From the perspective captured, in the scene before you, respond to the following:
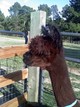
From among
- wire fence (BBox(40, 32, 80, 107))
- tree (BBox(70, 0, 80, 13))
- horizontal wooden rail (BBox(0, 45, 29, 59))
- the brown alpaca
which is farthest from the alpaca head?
tree (BBox(70, 0, 80, 13))

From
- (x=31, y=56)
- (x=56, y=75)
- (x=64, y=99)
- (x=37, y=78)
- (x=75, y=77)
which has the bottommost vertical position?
(x=75, y=77)

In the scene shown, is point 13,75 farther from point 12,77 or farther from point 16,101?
point 16,101

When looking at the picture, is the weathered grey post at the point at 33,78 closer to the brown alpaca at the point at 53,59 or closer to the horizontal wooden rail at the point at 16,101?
the horizontal wooden rail at the point at 16,101

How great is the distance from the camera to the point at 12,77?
4156 mm

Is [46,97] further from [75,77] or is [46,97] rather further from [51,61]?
[51,61]

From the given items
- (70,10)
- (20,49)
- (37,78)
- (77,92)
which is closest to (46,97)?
(77,92)

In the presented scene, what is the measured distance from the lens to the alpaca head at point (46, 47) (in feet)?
6.72

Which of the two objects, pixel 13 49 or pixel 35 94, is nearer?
pixel 13 49

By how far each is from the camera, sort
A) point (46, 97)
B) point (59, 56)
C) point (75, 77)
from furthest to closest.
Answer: point (75, 77)
point (46, 97)
point (59, 56)

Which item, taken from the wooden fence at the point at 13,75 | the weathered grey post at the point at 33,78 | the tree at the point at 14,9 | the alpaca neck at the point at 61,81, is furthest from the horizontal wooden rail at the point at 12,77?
the tree at the point at 14,9

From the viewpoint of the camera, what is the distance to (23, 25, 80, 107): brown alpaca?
2.08 metres

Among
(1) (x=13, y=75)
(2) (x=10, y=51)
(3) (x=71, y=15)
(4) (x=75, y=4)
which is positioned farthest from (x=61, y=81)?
(4) (x=75, y=4)

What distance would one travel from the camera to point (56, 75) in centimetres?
222

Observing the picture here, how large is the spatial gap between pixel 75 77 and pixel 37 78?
3215 millimetres
